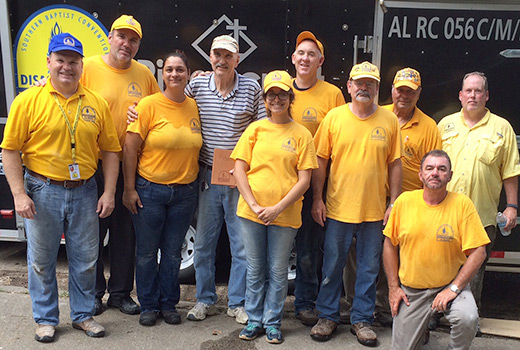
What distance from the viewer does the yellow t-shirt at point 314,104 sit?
3.55m

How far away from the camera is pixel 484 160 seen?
11.4 ft

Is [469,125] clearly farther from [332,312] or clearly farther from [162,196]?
[162,196]

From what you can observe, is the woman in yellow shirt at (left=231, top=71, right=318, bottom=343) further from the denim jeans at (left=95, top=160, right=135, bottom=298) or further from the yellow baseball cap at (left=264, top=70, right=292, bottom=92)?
the denim jeans at (left=95, top=160, right=135, bottom=298)

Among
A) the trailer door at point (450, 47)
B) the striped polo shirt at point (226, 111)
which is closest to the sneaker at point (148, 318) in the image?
the striped polo shirt at point (226, 111)

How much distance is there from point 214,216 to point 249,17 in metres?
1.64

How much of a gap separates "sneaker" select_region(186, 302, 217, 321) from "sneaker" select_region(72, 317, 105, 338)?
2.10 ft

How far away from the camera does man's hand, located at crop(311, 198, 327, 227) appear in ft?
11.2

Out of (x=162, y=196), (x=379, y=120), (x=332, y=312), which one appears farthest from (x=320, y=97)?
(x=332, y=312)

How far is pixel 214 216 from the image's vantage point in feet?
11.9

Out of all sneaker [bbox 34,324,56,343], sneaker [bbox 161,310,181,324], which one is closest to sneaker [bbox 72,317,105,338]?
sneaker [bbox 34,324,56,343]

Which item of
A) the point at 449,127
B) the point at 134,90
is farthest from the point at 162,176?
the point at 449,127

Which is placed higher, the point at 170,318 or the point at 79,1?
the point at 79,1

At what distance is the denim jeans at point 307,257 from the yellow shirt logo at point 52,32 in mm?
2180

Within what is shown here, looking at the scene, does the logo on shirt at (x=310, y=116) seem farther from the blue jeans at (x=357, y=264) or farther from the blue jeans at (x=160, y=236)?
the blue jeans at (x=160, y=236)
